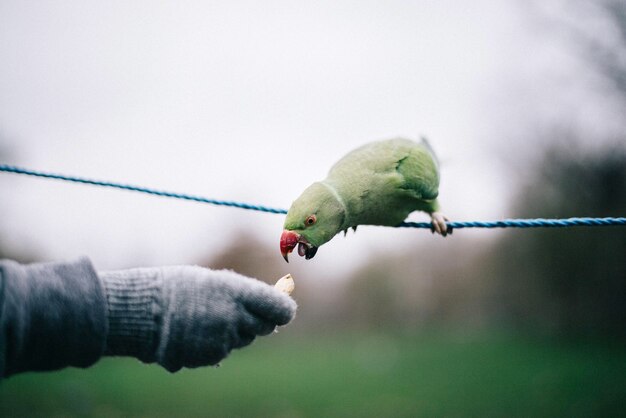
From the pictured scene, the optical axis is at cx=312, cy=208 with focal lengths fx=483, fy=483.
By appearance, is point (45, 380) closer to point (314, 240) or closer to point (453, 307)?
point (314, 240)

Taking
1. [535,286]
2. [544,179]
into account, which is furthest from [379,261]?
[544,179]

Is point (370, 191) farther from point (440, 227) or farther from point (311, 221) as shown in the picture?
point (440, 227)

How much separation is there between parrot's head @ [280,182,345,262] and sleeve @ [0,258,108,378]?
1189mm

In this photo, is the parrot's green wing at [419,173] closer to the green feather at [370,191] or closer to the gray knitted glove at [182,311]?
the green feather at [370,191]

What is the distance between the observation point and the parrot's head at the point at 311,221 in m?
2.52

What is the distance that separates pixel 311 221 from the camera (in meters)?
2.55

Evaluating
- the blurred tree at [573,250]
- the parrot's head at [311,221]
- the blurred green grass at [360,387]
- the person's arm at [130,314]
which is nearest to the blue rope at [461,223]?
the parrot's head at [311,221]

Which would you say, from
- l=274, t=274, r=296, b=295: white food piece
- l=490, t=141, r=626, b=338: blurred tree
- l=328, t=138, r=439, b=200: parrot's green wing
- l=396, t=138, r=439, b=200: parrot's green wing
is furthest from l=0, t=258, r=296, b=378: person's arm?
l=490, t=141, r=626, b=338: blurred tree

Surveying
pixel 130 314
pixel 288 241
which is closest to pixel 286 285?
pixel 288 241

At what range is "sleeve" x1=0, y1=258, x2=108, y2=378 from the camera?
1.34 meters

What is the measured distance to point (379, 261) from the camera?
3916cm

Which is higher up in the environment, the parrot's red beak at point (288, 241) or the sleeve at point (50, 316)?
the parrot's red beak at point (288, 241)

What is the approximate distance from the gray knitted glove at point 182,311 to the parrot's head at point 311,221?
3.12 feet

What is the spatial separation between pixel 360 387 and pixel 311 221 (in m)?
12.8
